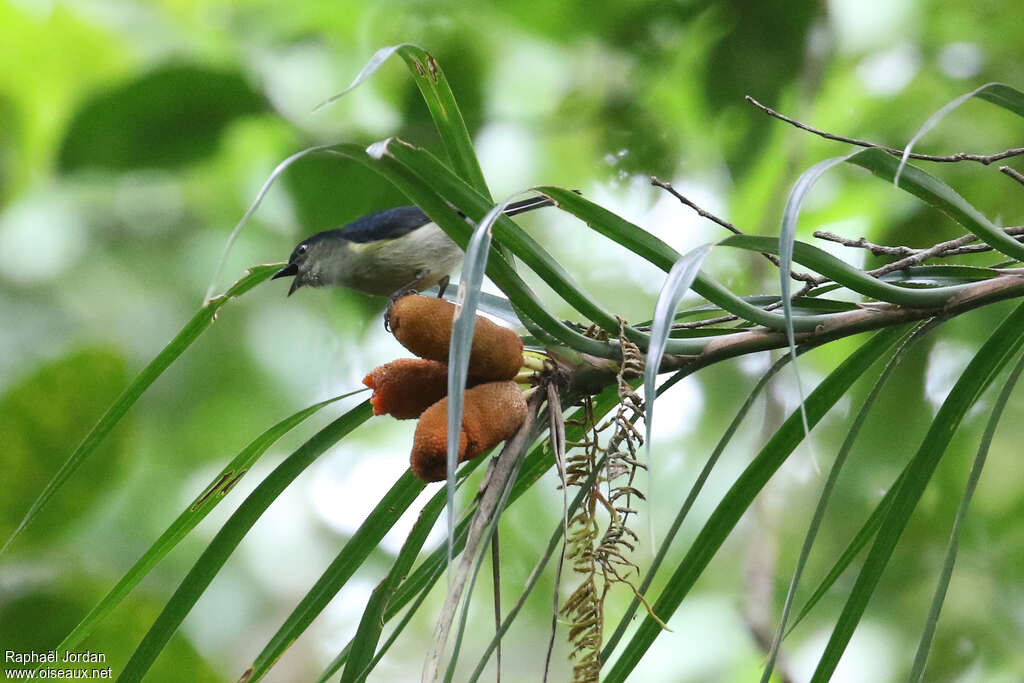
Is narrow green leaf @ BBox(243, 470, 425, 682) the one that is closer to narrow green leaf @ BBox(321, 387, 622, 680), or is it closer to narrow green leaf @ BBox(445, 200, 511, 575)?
narrow green leaf @ BBox(321, 387, 622, 680)

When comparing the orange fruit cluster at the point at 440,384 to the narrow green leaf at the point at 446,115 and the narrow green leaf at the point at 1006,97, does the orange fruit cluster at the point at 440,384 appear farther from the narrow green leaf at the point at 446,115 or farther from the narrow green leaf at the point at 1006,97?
the narrow green leaf at the point at 1006,97

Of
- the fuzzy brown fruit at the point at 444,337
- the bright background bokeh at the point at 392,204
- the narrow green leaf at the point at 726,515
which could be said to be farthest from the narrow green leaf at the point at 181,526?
the bright background bokeh at the point at 392,204

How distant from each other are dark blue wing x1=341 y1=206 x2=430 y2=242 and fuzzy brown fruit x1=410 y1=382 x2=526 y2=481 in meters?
0.77

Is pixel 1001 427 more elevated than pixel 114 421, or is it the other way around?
pixel 1001 427

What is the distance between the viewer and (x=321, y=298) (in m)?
1.84

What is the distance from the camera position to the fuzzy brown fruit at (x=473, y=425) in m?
0.45

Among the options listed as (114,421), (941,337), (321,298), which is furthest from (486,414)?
(321,298)

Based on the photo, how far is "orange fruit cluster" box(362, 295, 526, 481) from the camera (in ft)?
1.49

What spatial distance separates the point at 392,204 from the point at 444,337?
137cm

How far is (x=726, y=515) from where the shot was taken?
55 cm

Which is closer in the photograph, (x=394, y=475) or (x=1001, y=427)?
(x=1001, y=427)

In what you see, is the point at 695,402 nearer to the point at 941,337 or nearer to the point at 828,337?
the point at 941,337

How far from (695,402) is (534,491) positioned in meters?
0.35

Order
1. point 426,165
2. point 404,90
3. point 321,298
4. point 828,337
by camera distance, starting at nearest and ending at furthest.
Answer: point 426,165
point 828,337
point 404,90
point 321,298
